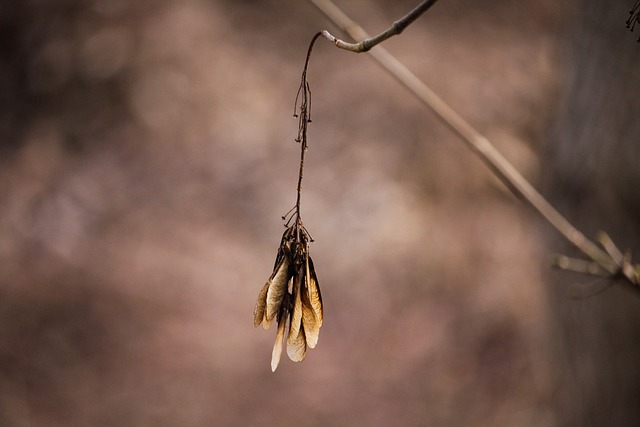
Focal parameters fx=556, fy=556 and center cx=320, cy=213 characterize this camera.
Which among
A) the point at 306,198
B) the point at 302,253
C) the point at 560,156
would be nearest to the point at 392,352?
the point at 306,198

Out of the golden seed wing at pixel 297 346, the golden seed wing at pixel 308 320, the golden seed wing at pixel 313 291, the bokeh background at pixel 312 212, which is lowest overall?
the golden seed wing at pixel 297 346

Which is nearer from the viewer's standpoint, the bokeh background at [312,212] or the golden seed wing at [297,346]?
the golden seed wing at [297,346]

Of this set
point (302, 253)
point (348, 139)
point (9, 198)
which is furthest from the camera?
Result: point (348, 139)

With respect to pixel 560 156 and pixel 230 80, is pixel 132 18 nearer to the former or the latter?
pixel 230 80

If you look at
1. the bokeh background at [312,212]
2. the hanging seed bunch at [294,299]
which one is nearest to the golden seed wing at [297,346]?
the hanging seed bunch at [294,299]

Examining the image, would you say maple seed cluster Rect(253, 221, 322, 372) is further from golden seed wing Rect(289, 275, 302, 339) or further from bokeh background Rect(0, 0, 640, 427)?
bokeh background Rect(0, 0, 640, 427)

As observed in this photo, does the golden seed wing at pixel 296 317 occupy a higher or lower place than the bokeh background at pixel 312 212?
lower

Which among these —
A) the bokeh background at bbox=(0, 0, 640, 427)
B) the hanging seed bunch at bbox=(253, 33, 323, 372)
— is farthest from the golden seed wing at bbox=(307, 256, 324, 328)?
the bokeh background at bbox=(0, 0, 640, 427)

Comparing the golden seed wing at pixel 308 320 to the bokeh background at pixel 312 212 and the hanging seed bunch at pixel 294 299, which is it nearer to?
the hanging seed bunch at pixel 294 299
